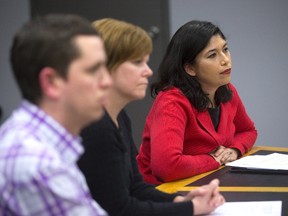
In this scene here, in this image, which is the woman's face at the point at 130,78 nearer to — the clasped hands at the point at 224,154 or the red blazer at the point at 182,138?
the red blazer at the point at 182,138

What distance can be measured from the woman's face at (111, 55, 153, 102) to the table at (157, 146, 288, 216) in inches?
18.7

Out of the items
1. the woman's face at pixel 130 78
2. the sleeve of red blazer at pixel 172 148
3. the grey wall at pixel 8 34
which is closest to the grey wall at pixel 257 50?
the grey wall at pixel 8 34

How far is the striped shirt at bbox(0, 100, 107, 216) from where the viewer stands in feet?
2.84

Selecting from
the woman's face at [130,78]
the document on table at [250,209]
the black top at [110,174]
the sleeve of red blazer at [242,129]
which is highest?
the woman's face at [130,78]

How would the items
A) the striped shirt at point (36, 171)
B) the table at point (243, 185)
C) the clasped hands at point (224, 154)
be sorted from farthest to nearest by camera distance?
the clasped hands at point (224, 154) → the table at point (243, 185) → the striped shirt at point (36, 171)

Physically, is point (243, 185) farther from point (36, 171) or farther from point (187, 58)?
point (36, 171)

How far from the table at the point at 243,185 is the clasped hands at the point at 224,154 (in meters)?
0.05

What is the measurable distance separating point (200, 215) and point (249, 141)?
934 millimetres

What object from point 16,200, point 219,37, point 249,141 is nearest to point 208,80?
A: point 219,37

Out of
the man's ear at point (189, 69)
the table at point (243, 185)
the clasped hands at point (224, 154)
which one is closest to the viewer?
the table at point (243, 185)

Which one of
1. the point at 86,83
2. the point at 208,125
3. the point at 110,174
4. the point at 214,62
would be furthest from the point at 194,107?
the point at 86,83

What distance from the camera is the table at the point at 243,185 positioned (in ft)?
4.98

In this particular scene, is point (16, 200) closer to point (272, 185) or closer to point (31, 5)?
point (272, 185)

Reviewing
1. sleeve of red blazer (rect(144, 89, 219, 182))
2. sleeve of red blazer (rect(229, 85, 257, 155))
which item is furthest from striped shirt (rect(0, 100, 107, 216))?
sleeve of red blazer (rect(229, 85, 257, 155))
